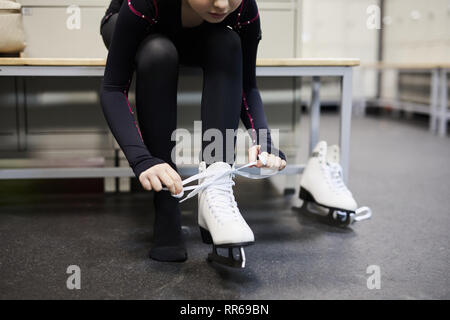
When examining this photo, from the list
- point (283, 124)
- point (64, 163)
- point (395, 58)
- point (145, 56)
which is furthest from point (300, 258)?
point (395, 58)

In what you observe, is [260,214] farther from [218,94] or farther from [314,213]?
[218,94]

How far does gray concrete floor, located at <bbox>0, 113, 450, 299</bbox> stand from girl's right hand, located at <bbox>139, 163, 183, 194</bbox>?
0.18 meters

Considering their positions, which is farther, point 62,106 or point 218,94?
point 62,106

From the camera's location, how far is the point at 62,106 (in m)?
1.57

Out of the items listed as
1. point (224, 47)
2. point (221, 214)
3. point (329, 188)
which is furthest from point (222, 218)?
point (329, 188)

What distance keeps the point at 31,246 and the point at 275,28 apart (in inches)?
39.5

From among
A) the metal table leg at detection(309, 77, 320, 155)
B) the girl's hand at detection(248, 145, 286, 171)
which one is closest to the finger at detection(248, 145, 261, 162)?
the girl's hand at detection(248, 145, 286, 171)

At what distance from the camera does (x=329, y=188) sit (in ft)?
3.85

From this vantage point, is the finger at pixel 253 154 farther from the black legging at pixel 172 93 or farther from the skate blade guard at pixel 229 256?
the skate blade guard at pixel 229 256

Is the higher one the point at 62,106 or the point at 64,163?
the point at 62,106

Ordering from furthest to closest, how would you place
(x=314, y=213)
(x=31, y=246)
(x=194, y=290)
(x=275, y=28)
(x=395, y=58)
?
(x=395, y=58) < (x=275, y=28) < (x=314, y=213) < (x=31, y=246) < (x=194, y=290)

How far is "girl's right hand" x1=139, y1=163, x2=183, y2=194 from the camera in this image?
2.47 ft

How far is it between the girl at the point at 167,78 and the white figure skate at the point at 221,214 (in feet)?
0.16
